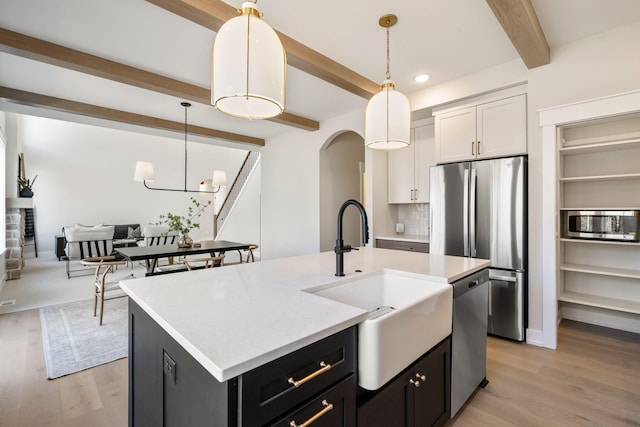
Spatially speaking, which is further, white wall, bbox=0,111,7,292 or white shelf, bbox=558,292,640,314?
white wall, bbox=0,111,7,292

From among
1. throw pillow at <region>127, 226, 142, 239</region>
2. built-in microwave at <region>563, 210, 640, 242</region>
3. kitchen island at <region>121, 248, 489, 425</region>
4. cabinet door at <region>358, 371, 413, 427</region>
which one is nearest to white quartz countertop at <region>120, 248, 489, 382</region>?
kitchen island at <region>121, 248, 489, 425</region>

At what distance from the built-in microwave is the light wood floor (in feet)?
3.21

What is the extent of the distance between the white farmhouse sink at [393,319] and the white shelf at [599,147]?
7.27 ft

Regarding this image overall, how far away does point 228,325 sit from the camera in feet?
3.17

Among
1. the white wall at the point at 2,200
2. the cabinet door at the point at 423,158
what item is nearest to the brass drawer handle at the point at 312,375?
the cabinet door at the point at 423,158

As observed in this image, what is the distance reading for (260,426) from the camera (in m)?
0.79

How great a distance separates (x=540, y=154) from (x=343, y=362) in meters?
2.84

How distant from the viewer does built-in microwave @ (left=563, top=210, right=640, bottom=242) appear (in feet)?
8.45

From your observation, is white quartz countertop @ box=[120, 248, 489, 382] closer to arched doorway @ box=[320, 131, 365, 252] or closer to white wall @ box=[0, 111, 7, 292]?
arched doorway @ box=[320, 131, 365, 252]

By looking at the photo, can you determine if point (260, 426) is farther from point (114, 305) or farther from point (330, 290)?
point (114, 305)

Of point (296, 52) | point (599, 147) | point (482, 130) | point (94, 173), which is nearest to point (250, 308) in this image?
point (296, 52)

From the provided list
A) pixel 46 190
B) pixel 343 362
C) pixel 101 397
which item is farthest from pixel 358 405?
pixel 46 190

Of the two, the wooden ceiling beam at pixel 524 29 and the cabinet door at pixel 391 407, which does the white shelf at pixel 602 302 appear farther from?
the cabinet door at pixel 391 407

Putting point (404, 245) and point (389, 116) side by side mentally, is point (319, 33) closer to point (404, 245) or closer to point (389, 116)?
point (389, 116)
